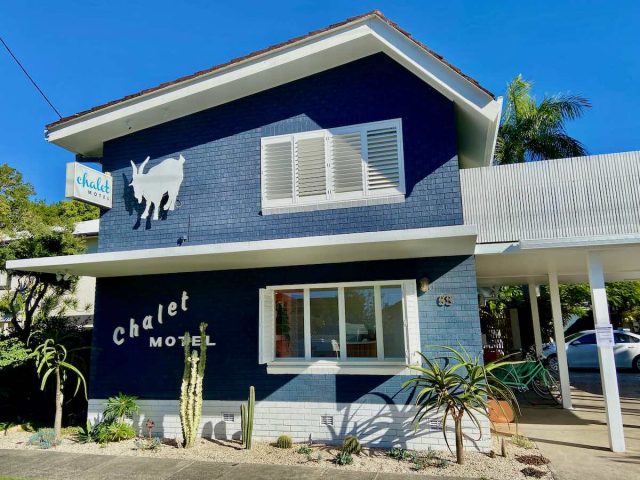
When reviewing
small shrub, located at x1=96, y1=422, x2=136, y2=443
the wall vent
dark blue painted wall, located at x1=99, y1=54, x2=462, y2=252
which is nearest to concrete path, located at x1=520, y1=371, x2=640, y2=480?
the wall vent

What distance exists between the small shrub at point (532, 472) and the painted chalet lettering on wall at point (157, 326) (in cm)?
601

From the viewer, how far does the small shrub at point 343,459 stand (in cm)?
728

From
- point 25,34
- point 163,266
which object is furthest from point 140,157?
point 25,34

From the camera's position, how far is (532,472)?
21.6ft

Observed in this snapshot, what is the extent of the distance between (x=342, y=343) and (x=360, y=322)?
1.68 ft

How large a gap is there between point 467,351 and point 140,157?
7.76 metres

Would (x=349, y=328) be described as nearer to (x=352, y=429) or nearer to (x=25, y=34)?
(x=352, y=429)

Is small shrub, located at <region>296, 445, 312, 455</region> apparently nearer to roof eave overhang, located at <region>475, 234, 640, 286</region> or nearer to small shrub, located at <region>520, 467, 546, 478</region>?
small shrub, located at <region>520, 467, 546, 478</region>

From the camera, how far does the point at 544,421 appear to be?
9.73 metres

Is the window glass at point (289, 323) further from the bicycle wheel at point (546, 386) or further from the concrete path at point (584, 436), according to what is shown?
the bicycle wheel at point (546, 386)

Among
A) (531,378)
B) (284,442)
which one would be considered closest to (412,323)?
(284,442)

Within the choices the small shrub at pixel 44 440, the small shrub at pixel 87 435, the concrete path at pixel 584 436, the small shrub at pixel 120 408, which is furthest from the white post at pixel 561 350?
the small shrub at pixel 44 440

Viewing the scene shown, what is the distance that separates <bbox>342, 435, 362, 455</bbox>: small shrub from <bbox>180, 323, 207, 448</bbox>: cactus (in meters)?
2.69

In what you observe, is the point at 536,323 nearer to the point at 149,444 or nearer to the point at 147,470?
the point at 149,444
